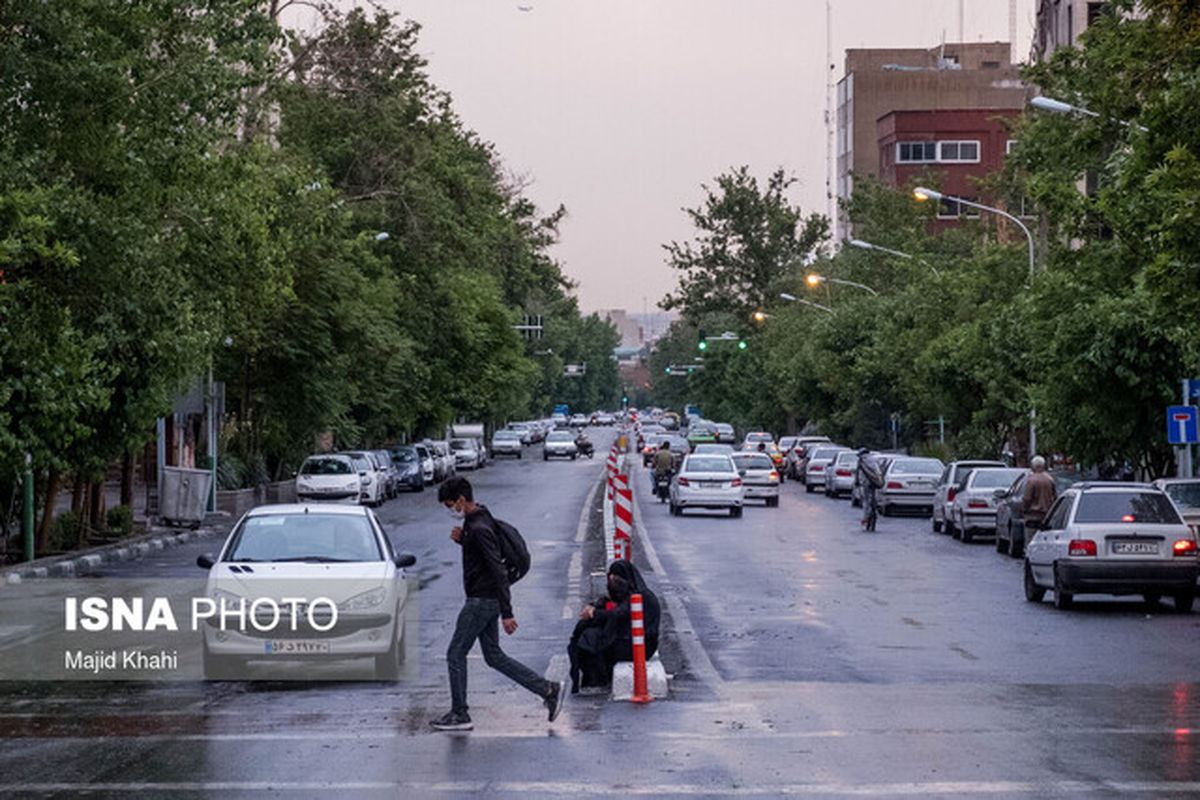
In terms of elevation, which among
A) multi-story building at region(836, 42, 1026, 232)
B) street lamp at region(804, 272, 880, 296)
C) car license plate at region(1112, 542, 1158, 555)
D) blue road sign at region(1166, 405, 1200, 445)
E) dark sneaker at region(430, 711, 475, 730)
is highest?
multi-story building at region(836, 42, 1026, 232)

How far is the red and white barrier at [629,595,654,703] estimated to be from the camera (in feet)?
48.0

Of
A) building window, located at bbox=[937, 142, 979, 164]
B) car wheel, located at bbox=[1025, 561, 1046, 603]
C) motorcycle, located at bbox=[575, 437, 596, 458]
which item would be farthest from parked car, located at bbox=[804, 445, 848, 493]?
building window, located at bbox=[937, 142, 979, 164]

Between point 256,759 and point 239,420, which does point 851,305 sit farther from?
point 256,759

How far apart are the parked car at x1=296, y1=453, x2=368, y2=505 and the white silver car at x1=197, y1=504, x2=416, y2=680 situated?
3435 centimetres

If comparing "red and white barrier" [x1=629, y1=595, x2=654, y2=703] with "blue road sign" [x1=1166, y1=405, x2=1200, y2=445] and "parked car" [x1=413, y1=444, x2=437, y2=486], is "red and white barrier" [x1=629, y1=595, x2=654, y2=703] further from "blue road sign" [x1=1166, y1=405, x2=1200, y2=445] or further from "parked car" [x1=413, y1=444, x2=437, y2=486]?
"parked car" [x1=413, y1=444, x2=437, y2=486]

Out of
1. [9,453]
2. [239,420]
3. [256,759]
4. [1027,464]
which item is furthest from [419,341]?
[256,759]

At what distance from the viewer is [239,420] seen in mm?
54188

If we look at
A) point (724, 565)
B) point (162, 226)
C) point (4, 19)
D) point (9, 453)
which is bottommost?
point (724, 565)

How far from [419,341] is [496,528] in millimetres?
57587

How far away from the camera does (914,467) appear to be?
5041 centimetres

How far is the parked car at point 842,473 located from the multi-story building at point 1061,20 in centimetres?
1651

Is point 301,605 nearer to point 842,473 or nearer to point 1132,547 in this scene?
point 1132,547

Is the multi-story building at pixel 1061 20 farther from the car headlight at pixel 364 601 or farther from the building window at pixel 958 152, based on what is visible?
the car headlight at pixel 364 601

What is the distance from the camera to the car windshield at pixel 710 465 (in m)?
47.9
